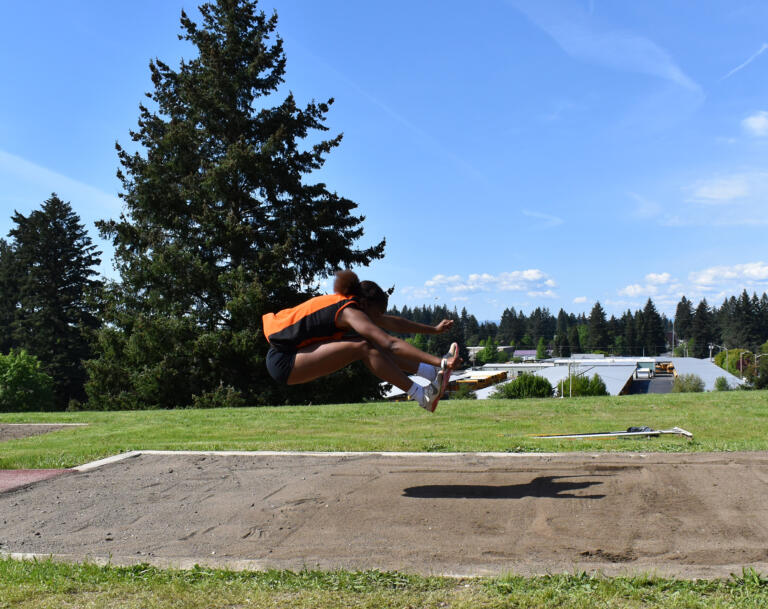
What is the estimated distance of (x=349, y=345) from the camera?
5.31 m

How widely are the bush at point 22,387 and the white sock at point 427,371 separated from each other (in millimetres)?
32600

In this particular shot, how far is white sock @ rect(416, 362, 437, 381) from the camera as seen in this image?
→ 207 inches

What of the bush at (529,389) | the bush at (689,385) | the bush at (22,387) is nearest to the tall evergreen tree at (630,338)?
the bush at (689,385)

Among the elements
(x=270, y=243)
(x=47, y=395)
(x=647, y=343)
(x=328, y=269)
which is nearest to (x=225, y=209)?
(x=270, y=243)

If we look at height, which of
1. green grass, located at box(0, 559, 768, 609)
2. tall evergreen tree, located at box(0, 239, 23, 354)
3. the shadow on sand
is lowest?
green grass, located at box(0, 559, 768, 609)

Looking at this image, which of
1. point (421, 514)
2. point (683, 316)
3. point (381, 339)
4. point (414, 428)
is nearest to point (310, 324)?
point (381, 339)

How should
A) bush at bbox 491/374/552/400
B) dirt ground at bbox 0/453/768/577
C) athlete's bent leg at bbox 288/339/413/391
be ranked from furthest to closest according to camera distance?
1. bush at bbox 491/374/552/400
2. athlete's bent leg at bbox 288/339/413/391
3. dirt ground at bbox 0/453/768/577

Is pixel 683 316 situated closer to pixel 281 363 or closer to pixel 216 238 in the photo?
pixel 216 238

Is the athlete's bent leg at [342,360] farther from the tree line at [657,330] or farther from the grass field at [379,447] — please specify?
the tree line at [657,330]

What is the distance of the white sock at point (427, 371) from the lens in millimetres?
5258

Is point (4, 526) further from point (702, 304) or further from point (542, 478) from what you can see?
point (702, 304)

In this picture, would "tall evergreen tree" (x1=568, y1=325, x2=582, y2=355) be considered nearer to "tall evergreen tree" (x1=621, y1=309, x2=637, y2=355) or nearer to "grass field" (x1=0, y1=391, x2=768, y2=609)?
"tall evergreen tree" (x1=621, y1=309, x2=637, y2=355)

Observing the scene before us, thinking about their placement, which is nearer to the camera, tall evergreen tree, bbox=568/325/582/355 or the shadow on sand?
the shadow on sand

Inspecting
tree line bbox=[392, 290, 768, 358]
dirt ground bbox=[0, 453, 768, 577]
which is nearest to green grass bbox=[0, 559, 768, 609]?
dirt ground bbox=[0, 453, 768, 577]
